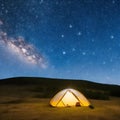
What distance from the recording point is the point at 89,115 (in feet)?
47.8

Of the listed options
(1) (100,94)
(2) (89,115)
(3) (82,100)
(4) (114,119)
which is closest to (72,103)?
(3) (82,100)

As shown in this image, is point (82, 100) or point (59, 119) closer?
point (59, 119)

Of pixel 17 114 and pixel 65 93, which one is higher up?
pixel 65 93

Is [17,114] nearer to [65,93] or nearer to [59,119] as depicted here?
[59,119]

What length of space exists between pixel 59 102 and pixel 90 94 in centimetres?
880

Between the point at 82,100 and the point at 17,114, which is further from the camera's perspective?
the point at 82,100

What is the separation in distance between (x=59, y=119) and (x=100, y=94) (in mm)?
13036

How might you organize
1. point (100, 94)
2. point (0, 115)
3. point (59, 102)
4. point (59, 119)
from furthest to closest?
point (100, 94), point (59, 102), point (0, 115), point (59, 119)

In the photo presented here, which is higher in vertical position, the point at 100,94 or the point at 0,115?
the point at 100,94

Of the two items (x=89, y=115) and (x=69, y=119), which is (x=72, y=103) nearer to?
(x=89, y=115)

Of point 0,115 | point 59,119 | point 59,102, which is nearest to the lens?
point 59,119

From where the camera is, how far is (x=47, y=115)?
14422 millimetres

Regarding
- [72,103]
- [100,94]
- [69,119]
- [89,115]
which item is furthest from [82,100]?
[100,94]

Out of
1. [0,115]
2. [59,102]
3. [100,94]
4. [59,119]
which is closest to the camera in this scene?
[59,119]
